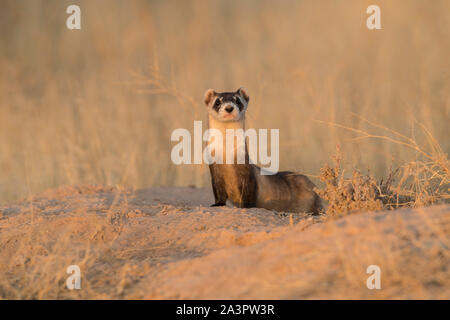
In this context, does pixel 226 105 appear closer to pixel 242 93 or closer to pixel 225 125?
pixel 225 125

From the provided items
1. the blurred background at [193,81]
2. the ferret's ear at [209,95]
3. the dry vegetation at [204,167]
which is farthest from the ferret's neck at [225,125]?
the dry vegetation at [204,167]

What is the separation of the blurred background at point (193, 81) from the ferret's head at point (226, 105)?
17.2 inches

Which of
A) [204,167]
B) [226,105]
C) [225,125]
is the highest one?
[226,105]

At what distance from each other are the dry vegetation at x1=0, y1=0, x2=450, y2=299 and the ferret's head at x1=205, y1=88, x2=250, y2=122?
0.59 m

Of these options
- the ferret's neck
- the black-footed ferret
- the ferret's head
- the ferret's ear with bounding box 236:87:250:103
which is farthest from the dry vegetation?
the ferret's neck

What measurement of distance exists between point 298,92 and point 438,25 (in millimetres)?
2500

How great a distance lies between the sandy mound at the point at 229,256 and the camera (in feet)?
9.02

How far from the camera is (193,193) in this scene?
6.72 meters

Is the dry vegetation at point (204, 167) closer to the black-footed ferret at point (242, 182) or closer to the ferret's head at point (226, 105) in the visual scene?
the black-footed ferret at point (242, 182)

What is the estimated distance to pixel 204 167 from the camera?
804 centimetres

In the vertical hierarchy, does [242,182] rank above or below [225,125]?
below

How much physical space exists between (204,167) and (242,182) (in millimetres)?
2378

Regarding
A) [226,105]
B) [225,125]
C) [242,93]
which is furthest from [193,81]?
[226,105]
